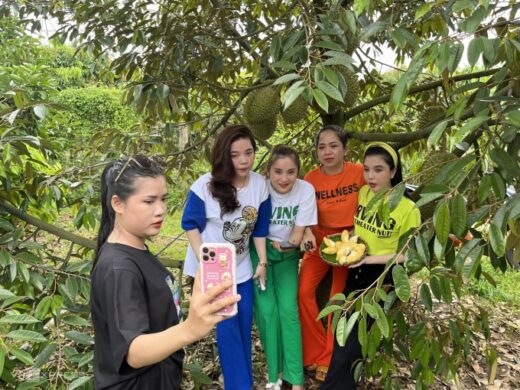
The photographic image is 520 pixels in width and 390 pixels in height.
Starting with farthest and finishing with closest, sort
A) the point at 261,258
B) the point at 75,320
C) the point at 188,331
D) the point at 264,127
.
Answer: the point at 264,127, the point at 261,258, the point at 75,320, the point at 188,331

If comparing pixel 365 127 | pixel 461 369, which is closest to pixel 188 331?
pixel 461 369

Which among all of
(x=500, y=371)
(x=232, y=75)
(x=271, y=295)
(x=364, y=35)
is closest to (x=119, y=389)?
(x=364, y=35)

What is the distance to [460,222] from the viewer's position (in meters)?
0.92

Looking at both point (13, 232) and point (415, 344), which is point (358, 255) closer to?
point (415, 344)

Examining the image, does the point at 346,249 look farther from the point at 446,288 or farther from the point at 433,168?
the point at 446,288

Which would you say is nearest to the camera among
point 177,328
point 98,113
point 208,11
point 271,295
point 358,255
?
point 177,328

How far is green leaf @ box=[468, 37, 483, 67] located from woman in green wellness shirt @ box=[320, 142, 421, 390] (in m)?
0.86

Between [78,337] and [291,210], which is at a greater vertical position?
[291,210]

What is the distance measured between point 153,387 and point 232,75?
6.69ft

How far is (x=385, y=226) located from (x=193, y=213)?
71 cm

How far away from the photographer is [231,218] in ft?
6.00

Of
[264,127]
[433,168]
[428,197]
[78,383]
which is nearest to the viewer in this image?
[428,197]

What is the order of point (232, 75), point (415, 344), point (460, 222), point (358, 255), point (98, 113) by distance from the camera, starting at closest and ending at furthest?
point (460, 222), point (415, 344), point (358, 255), point (232, 75), point (98, 113)

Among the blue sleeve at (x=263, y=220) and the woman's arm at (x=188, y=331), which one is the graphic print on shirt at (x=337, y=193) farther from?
the woman's arm at (x=188, y=331)
